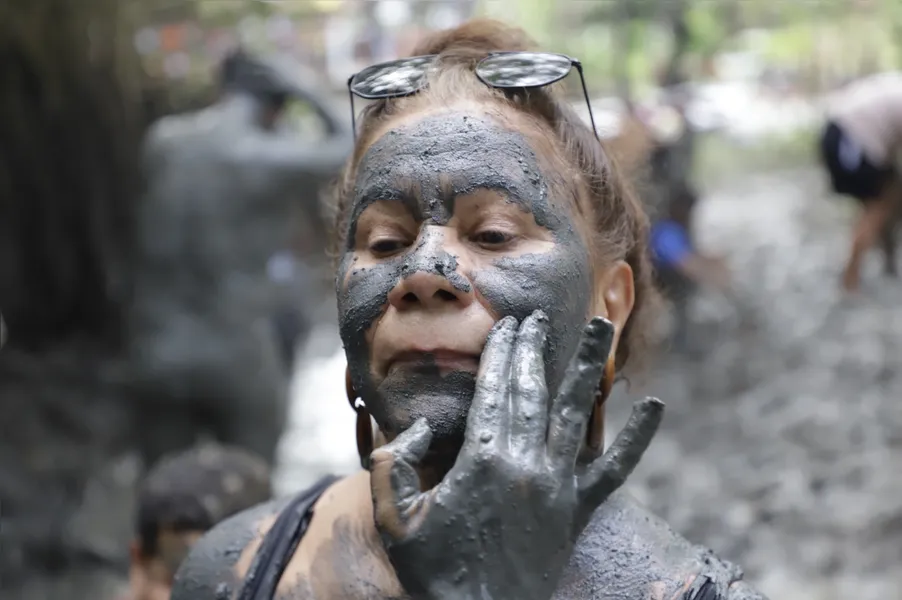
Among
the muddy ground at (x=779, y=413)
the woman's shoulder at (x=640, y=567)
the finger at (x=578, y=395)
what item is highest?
the finger at (x=578, y=395)

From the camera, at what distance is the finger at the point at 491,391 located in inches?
37.4

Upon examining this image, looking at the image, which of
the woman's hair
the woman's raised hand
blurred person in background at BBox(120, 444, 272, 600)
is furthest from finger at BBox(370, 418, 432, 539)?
blurred person in background at BBox(120, 444, 272, 600)

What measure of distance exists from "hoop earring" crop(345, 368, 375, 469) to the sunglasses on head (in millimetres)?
393

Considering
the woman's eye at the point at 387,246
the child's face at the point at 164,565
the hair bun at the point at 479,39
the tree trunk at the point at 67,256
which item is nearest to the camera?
the woman's eye at the point at 387,246

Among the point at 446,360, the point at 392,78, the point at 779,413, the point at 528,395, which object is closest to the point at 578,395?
the point at 528,395

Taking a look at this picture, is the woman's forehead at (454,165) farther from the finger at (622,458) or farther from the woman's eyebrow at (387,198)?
the finger at (622,458)

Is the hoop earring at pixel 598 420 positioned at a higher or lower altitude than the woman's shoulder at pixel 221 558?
higher

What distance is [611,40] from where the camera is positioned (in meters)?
4.29

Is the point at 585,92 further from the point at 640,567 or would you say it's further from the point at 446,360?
the point at 640,567

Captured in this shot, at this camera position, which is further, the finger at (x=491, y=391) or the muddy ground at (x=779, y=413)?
the muddy ground at (x=779, y=413)

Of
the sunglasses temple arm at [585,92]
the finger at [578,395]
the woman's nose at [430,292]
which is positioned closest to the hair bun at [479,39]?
the sunglasses temple arm at [585,92]

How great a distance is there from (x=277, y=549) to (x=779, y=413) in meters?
3.12

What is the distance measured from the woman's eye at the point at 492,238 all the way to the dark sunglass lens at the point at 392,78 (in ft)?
0.83

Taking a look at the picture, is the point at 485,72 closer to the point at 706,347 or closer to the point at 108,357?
the point at 706,347
